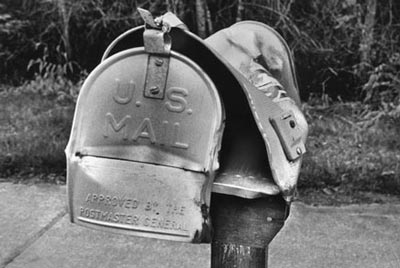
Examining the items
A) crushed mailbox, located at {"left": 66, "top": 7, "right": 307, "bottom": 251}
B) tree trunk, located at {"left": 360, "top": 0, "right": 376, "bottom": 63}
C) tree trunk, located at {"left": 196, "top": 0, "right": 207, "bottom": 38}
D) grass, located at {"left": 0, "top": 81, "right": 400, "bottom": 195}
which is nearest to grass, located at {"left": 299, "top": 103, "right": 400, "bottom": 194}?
grass, located at {"left": 0, "top": 81, "right": 400, "bottom": 195}

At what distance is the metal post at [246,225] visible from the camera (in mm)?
1623

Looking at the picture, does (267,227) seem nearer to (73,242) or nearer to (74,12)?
(73,242)

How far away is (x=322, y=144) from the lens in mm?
4949

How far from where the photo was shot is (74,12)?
6.60 meters

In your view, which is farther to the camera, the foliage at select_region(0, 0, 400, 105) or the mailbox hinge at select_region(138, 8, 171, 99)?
the foliage at select_region(0, 0, 400, 105)

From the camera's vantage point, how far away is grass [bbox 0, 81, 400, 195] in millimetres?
4426

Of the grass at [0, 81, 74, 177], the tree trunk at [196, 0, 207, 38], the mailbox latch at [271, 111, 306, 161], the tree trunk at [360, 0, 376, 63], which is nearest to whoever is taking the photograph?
the mailbox latch at [271, 111, 306, 161]

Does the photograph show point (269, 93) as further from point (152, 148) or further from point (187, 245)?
point (187, 245)

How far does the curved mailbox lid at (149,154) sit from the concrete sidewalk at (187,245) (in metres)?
2.07

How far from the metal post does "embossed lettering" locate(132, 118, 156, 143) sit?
0.27 metres

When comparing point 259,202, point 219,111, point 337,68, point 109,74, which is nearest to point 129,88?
point 109,74

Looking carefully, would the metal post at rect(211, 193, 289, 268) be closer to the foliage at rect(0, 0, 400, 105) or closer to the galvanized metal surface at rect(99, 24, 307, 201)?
the galvanized metal surface at rect(99, 24, 307, 201)

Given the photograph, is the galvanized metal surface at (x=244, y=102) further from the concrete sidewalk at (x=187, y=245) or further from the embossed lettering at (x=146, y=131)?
the concrete sidewalk at (x=187, y=245)

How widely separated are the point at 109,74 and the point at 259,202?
48 centimetres
